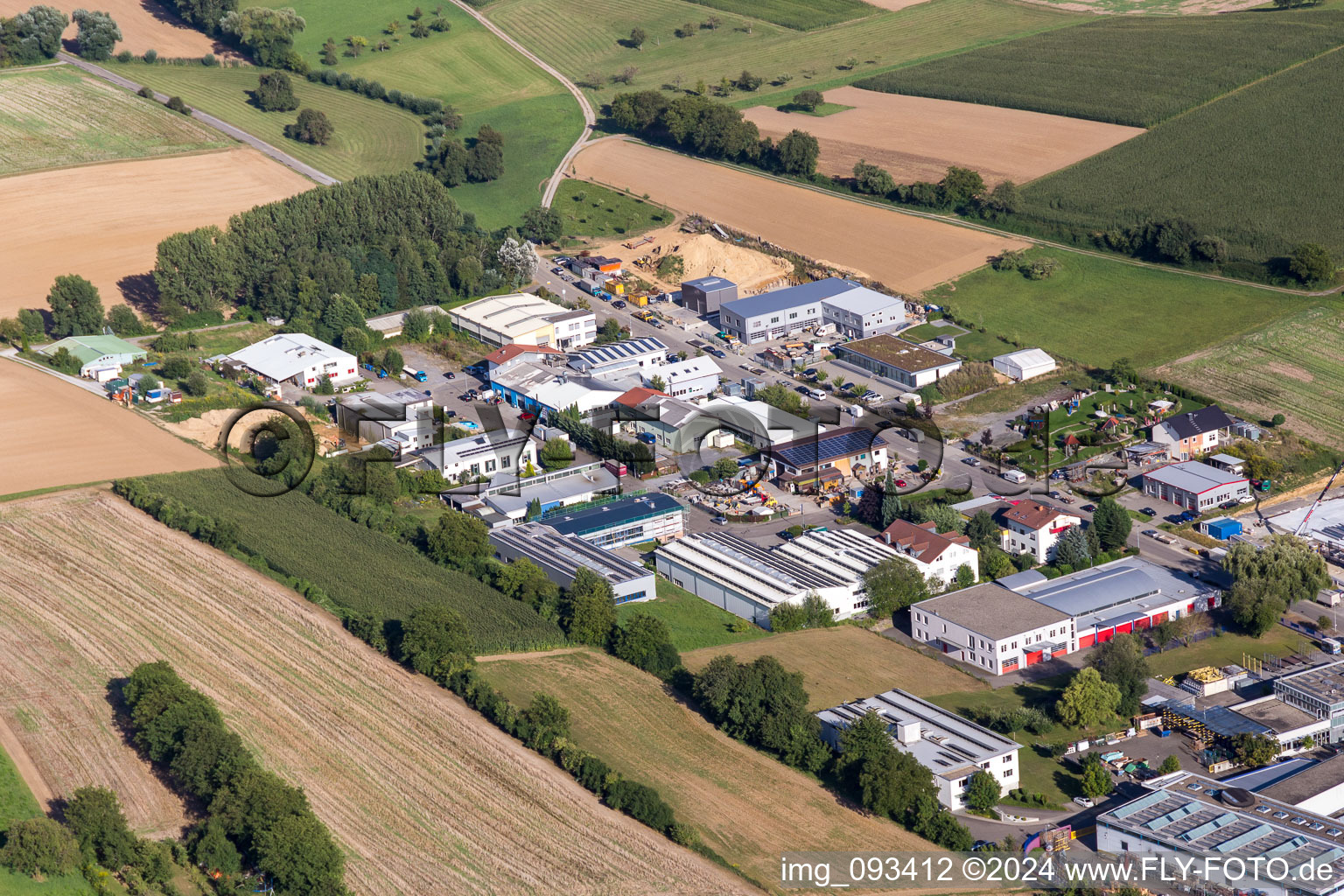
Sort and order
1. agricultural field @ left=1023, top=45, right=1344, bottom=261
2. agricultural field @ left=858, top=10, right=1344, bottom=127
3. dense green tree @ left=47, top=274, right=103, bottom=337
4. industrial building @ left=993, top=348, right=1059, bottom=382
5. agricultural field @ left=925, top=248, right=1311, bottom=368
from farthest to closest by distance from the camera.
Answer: agricultural field @ left=858, top=10, right=1344, bottom=127
agricultural field @ left=1023, top=45, right=1344, bottom=261
dense green tree @ left=47, top=274, right=103, bottom=337
agricultural field @ left=925, top=248, right=1311, bottom=368
industrial building @ left=993, top=348, right=1059, bottom=382

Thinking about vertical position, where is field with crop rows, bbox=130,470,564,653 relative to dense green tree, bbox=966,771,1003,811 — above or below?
below

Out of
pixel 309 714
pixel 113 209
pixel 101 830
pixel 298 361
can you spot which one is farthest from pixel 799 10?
pixel 101 830

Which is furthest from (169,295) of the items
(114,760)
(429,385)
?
(114,760)

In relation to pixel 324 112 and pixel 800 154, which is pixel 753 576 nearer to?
pixel 800 154

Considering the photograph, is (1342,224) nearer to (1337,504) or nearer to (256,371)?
(1337,504)

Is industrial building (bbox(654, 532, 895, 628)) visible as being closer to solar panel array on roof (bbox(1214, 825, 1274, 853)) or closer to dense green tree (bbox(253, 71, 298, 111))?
solar panel array on roof (bbox(1214, 825, 1274, 853))

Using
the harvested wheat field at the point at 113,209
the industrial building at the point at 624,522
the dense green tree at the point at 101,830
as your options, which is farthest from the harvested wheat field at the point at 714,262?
the dense green tree at the point at 101,830

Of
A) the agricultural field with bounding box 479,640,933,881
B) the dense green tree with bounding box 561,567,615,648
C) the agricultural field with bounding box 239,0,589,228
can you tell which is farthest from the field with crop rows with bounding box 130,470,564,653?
the agricultural field with bounding box 239,0,589,228

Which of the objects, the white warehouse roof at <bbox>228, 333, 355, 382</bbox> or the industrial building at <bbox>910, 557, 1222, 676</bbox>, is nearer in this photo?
the industrial building at <bbox>910, 557, 1222, 676</bbox>
